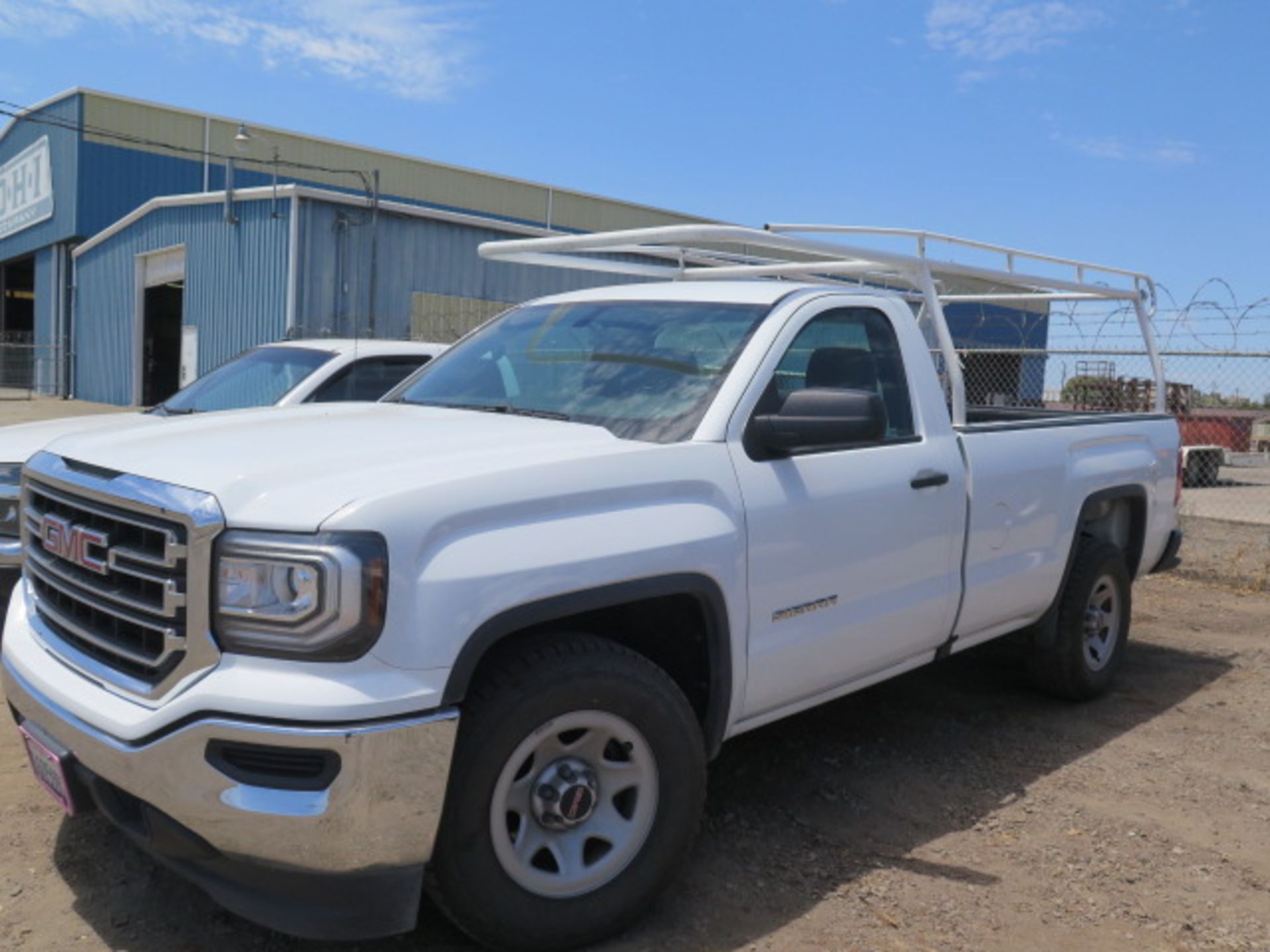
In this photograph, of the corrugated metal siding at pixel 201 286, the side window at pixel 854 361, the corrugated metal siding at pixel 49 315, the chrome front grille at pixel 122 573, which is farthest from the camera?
the corrugated metal siding at pixel 49 315

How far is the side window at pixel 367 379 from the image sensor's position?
659cm

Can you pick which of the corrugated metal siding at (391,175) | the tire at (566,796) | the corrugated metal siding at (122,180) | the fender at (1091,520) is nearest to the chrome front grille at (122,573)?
the tire at (566,796)

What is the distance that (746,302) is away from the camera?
395 cm

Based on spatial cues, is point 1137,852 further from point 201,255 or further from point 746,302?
point 201,255

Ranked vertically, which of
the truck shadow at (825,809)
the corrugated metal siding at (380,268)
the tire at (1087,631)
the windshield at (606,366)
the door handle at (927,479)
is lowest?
the truck shadow at (825,809)

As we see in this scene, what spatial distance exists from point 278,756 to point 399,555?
0.52 m

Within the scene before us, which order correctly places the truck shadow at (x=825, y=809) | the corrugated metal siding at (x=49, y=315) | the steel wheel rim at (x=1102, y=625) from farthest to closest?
the corrugated metal siding at (x=49, y=315), the steel wheel rim at (x=1102, y=625), the truck shadow at (x=825, y=809)

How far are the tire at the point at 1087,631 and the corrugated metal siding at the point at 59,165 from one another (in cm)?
3087

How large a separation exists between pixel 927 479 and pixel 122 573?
2.71 metres

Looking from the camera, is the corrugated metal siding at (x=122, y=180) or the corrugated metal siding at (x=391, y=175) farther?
the corrugated metal siding at (x=391, y=175)

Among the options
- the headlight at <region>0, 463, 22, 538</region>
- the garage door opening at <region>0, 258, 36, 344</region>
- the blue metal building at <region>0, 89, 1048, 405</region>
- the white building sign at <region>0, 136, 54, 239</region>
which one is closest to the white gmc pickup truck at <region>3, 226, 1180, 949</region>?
the headlight at <region>0, 463, 22, 538</region>

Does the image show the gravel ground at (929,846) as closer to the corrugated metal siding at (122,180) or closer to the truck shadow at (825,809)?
the truck shadow at (825,809)

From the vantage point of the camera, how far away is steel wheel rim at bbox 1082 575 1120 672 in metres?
5.51

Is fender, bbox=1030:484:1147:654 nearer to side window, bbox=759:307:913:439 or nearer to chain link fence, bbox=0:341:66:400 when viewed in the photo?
side window, bbox=759:307:913:439
